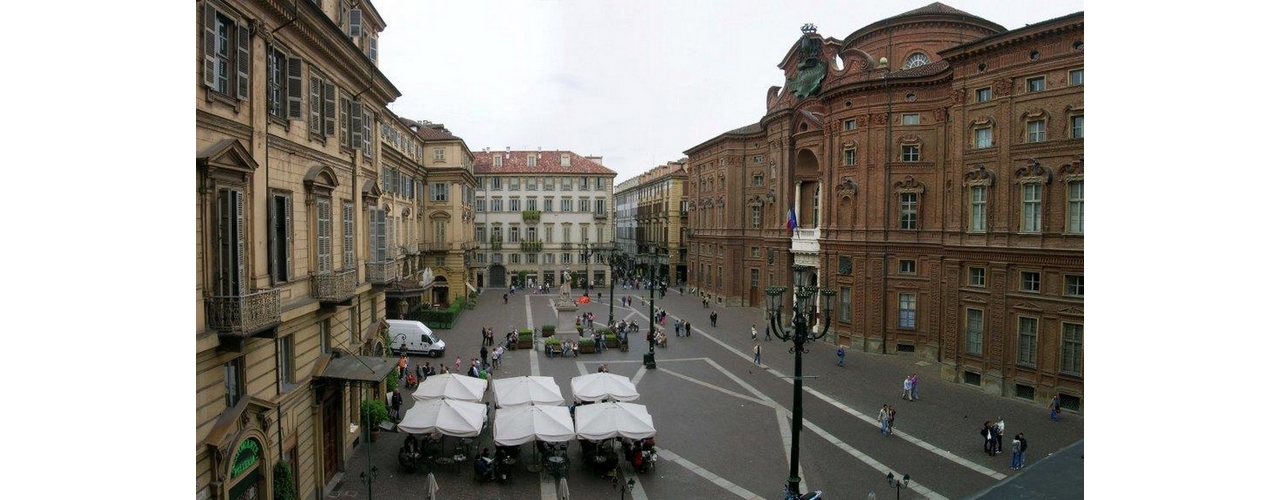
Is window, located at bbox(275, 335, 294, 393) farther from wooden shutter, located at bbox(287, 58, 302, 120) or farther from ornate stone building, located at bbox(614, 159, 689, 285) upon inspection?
ornate stone building, located at bbox(614, 159, 689, 285)

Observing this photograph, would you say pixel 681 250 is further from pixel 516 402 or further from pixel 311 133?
pixel 311 133

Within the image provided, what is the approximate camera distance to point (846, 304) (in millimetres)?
38312

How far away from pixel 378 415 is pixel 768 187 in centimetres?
3848

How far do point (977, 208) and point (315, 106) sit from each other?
86.2 feet

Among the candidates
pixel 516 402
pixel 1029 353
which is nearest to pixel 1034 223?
pixel 1029 353

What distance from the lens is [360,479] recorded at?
731 inches

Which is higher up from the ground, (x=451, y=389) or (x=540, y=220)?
(x=540, y=220)

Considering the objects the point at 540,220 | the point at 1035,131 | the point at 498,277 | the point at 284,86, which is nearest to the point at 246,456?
the point at 284,86

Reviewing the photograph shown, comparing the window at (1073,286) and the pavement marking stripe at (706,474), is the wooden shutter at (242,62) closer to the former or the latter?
the pavement marking stripe at (706,474)

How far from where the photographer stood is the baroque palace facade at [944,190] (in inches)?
1019

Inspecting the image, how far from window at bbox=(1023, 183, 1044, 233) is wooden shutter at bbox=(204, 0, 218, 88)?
1089 inches

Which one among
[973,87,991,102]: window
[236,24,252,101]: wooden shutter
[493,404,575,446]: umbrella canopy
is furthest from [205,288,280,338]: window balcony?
[973,87,991,102]: window

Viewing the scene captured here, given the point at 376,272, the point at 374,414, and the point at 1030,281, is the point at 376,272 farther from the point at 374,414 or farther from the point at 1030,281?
the point at 1030,281

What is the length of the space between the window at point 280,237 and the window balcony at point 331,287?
1.73 meters
